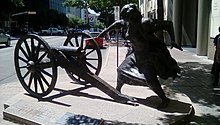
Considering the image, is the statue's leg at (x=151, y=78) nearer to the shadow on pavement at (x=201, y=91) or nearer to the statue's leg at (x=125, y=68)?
the statue's leg at (x=125, y=68)

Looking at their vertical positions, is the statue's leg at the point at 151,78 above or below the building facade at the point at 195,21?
below

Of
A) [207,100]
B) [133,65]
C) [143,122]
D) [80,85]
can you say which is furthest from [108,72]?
[143,122]

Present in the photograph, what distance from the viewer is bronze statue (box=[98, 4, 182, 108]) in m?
5.60

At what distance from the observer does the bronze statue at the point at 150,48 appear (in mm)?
5598

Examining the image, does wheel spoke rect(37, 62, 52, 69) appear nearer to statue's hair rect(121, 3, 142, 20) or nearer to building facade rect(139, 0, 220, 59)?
statue's hair rect(121, 3, 142, 20)

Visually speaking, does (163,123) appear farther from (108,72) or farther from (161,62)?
(108,72)

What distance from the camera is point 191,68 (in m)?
12.1

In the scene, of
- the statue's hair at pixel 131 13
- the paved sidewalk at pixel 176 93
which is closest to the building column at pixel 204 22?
the paved sidewalk at pixel 176 93

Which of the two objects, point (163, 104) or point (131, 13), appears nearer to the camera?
point (131, 13)

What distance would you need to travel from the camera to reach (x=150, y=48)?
5738 millimetres

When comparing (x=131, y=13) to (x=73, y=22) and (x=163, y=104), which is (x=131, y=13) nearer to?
(x=163, y=104)

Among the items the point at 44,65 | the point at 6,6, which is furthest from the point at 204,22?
the point at 6,6

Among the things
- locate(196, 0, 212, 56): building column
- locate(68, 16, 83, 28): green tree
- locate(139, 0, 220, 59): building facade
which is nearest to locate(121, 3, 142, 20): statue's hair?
locate(139, 0, 220, 59): building facade

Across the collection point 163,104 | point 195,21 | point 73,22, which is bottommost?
point 163,104
